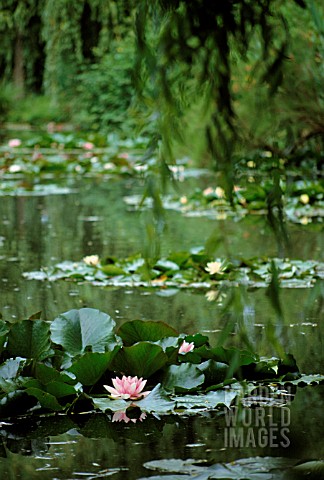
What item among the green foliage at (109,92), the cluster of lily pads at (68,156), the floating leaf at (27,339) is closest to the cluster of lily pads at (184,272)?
the floating leaf at (27,339)

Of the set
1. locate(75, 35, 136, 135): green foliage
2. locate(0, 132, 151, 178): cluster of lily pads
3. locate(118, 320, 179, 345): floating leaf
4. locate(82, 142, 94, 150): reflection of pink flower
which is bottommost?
locate(0, 132, 151, 178): cluster of lily pads

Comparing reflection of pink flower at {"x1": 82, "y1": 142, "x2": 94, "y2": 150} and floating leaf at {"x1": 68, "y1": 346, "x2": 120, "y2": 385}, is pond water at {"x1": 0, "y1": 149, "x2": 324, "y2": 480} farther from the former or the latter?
reflection of pink flower at {"x1": 82, "y1": 142, "x2": 94, "y2": 150}

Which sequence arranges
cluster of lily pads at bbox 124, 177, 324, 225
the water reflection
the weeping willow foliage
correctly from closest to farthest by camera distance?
the weeping willow foliage, the water reflection, cluster of lily pads at bbox 124, 177, 324, 225

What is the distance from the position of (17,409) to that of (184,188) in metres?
7.96

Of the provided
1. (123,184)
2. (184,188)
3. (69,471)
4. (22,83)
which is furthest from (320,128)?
(22,83)

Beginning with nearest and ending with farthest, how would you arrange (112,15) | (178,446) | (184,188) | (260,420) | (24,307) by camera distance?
(178,446)
(260,420)
(24,307)
(184,188)
(112,15)

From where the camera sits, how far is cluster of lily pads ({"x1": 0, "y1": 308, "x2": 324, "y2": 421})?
3188 millimetres

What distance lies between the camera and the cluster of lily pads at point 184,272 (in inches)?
216

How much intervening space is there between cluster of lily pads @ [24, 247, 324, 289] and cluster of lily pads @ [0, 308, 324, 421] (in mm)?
1826

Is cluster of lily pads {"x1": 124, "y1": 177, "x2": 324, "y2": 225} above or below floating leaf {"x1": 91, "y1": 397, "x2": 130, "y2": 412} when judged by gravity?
below

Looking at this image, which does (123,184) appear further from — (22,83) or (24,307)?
(22,83)

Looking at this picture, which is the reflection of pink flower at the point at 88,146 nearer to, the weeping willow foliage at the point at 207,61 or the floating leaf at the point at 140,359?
the floating leaf at the point at 140,359

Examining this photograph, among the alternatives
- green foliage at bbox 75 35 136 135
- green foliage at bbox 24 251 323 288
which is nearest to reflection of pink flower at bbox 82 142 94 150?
green foliage at bbox 75 35 136 135

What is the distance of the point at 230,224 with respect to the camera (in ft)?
26.6
